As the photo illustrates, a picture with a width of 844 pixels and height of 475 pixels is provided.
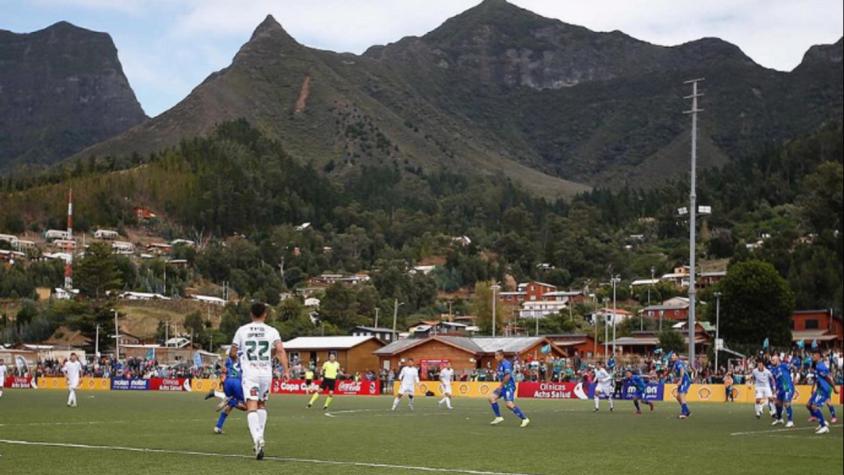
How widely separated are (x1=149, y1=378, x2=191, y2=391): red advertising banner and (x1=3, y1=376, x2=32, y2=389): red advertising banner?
368 inches

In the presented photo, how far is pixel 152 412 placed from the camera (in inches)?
1449

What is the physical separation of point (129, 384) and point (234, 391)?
56548mm

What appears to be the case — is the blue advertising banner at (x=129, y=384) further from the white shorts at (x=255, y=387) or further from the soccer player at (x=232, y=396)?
the white shorts at (x=255, y=387)

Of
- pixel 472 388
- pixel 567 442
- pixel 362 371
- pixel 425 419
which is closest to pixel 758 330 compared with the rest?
pixel 362 371

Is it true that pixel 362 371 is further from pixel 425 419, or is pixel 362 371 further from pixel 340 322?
pixel 425 419

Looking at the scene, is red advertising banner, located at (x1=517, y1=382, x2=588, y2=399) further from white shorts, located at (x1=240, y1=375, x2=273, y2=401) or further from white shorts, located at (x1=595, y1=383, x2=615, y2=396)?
white shorts, located at (x1=240, y1=375, x2=273, y2=401)

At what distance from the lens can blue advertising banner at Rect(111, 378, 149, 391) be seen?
77.6 metres

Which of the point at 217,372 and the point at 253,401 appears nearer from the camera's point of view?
the point at 253,401

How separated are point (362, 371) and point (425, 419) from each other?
71767 millimetres

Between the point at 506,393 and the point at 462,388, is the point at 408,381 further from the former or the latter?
the point at 462,388

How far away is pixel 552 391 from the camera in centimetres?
6259

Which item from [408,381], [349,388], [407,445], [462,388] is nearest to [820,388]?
[407,445]

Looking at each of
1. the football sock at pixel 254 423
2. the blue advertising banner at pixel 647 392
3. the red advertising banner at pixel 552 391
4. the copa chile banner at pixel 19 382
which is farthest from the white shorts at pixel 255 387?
the copa chile banner at pixel 19 382

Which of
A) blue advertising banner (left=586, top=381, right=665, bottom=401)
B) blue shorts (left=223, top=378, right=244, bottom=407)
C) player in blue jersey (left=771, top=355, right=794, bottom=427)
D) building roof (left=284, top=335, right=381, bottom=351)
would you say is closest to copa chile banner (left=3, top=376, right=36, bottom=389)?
building roof (left=284, top=335, right=381, bottom=351)
